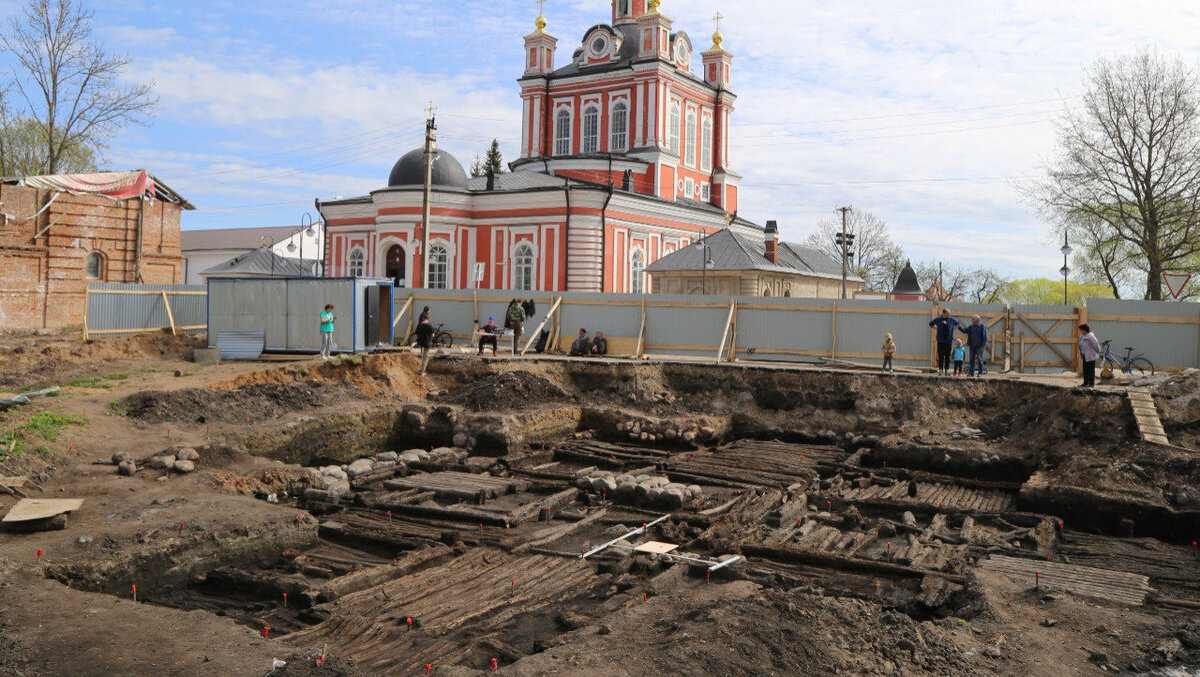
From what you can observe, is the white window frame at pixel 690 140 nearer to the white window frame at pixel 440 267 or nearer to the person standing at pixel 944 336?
the white window frame at pixel 440 267

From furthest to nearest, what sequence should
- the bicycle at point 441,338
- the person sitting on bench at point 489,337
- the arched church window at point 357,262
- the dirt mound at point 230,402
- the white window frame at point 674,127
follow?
the white window frame at point 674,127 → the arched church window at point 357,262 → the bicycle at point 441,338 → the person sitting on bench at point 489,337 → the dirt mound at point 230,402

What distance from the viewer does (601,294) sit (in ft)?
84.4

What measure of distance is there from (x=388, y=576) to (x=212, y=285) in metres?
16.8

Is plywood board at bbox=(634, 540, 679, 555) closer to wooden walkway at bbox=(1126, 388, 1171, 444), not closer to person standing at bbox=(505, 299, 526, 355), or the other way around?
wooden walkway at bbox=(1126, 388, 1171, 444)

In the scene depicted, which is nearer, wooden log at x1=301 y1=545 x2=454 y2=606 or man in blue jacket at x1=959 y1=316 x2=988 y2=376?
wooden log at x1=301 y1=545 x2=454 y2=606

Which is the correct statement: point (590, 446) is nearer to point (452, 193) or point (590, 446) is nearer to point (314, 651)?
point (314, 651)

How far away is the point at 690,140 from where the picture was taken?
45.7 meters

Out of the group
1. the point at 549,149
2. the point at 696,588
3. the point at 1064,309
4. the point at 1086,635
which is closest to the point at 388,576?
the point at 696,588

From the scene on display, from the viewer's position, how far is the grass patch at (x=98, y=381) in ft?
58.8

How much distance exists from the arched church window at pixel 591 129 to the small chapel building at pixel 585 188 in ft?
0.17

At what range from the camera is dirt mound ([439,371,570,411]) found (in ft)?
66.9

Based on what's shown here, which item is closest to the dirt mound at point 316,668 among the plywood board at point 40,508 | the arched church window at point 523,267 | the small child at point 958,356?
the plywood board at point 40,508

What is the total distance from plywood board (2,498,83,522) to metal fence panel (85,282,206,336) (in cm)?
1433

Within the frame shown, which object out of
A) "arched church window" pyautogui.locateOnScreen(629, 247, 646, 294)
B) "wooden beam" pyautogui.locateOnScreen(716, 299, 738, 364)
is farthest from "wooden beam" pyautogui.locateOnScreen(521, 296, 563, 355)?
"arched church window" pyautogui.locateOnScreen(629, 247, 646, 294)
